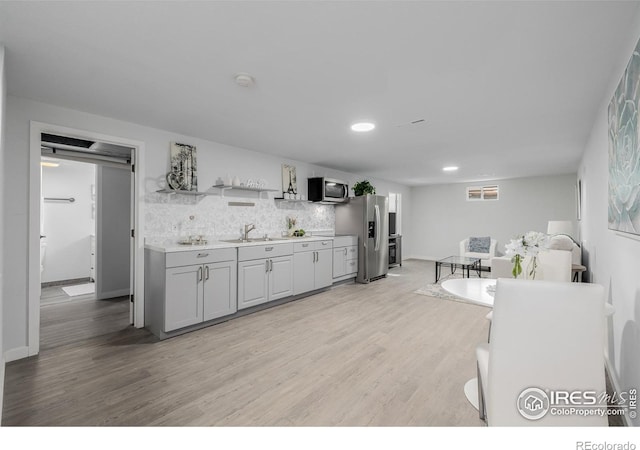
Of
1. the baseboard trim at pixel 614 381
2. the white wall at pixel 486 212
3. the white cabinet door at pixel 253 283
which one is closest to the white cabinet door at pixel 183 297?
the white cabinet door at pixel 253 283

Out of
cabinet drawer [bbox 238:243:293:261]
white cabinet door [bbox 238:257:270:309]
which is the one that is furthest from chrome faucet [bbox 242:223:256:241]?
white cabinet door [bbox 238:257:270:309]

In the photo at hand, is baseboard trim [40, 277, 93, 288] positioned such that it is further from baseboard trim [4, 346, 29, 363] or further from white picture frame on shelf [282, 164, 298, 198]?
white picture frame on shelf [282, 164, 298, 198]

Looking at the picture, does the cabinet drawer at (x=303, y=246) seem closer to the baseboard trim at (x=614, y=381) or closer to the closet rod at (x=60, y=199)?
the baseboard trim at (x=614, y=381)

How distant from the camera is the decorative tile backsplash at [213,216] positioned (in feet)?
11.7

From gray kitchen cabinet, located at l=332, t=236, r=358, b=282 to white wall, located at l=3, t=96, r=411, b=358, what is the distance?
1.86 meters

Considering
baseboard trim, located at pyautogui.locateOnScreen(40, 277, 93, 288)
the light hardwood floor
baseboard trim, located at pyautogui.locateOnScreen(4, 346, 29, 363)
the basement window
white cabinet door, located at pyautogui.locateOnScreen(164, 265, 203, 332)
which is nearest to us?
the light hardwood floor

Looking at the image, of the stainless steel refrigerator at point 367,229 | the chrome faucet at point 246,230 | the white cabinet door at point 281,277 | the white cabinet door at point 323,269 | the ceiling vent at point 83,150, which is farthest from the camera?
the stainless steel refrigerator at point 367,229

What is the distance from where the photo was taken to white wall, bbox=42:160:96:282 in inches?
216

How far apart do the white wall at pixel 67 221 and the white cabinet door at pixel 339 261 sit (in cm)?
484

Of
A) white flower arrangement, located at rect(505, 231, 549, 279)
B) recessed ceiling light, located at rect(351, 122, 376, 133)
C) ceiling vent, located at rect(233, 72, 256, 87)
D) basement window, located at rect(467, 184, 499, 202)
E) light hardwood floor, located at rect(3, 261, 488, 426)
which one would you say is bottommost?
light hardwood floor, located at rect(3, 261, 488, 426)

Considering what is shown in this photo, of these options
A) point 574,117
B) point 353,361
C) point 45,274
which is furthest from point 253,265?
point 45,274

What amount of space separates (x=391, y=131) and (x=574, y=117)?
185 centimetres

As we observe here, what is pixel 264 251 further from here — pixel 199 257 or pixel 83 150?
pixel 83 150
